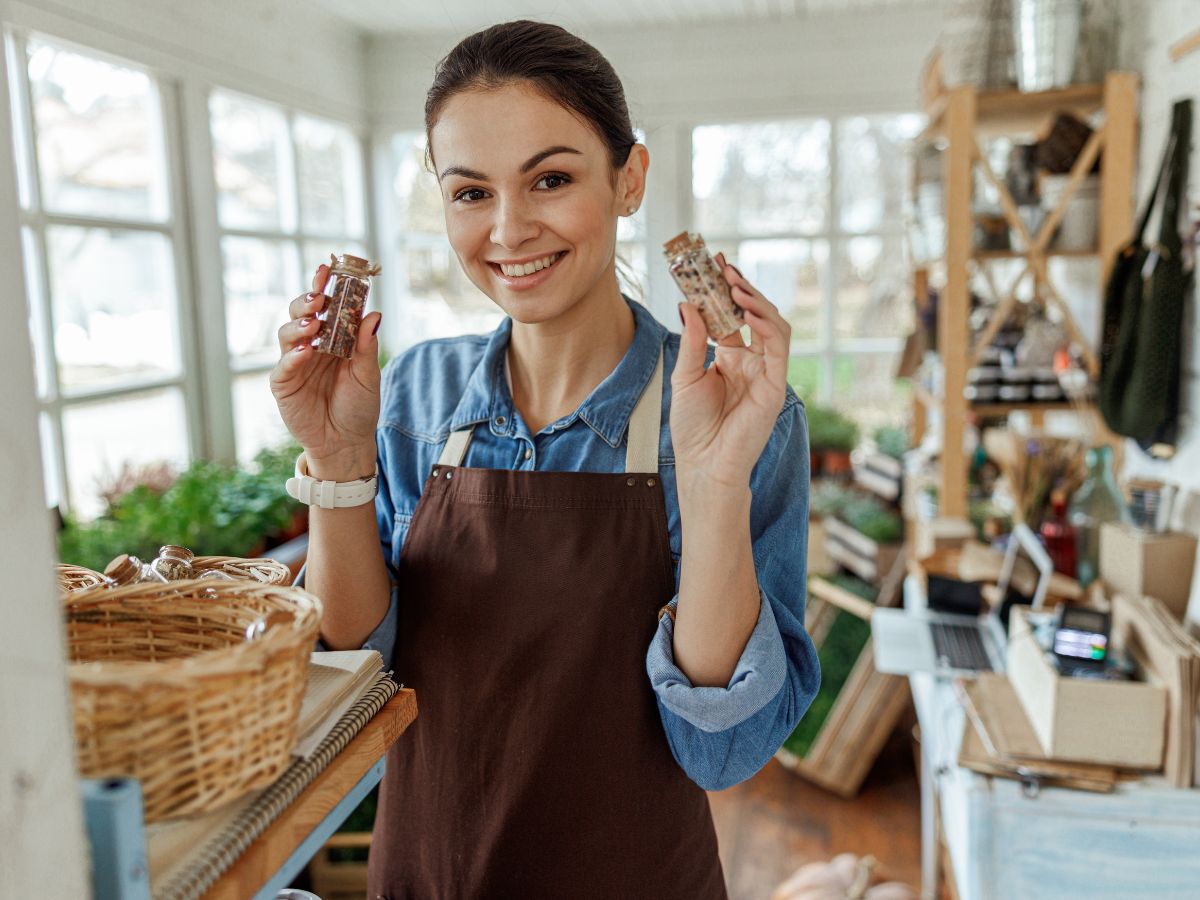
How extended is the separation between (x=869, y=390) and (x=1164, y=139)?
259 cm

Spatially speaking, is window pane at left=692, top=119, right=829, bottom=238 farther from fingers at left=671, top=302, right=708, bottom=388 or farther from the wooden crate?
fingers at left=671, top=302, right=708, bottom=388

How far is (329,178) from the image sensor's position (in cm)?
506

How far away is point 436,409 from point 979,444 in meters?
2.78

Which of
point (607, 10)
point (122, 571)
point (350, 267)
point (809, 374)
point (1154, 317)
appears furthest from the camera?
point (809, 374)

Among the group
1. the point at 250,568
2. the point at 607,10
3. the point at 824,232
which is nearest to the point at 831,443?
the point at 824,232

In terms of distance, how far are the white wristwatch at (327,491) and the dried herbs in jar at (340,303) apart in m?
0.16

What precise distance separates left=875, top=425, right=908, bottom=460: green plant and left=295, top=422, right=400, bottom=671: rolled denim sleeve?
3.49 meters

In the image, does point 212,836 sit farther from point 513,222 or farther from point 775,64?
point 775,64

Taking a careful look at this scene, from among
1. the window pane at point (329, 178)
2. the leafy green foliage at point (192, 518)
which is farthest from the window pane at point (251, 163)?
the leafy green foliage at point (192, 518)

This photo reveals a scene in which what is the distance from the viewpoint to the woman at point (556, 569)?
3.60 ft

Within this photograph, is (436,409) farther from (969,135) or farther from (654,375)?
(969,135)

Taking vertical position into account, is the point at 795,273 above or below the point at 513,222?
above

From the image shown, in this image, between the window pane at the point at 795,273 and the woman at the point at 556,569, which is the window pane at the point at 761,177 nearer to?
the window pane at the point at 795,273

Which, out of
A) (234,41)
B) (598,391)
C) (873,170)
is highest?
(234,41)
